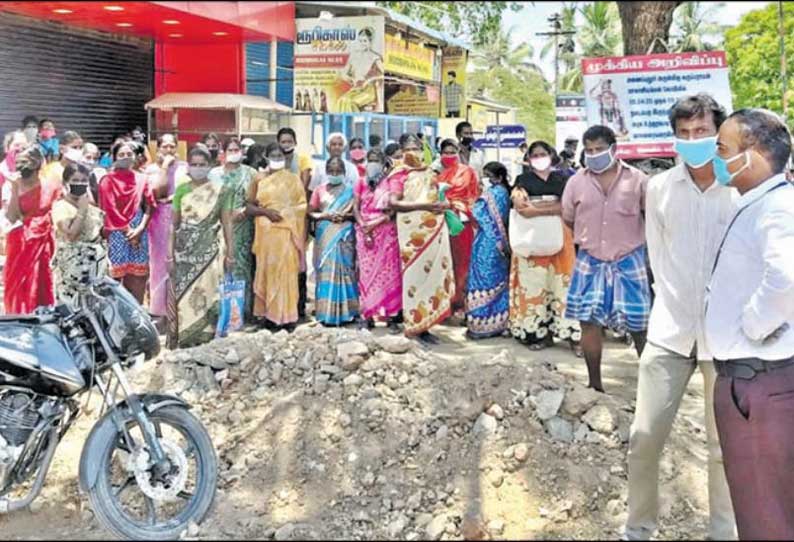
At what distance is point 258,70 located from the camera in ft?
43.8

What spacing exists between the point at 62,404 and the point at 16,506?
46 centimetres

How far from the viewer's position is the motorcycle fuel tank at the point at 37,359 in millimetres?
3252

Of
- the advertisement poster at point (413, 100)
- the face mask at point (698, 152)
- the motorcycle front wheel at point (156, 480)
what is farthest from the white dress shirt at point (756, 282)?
the advertisement poster at point (413, 100)

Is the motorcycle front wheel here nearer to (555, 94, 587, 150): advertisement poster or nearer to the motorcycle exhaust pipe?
the motorcycle exhaust pipe

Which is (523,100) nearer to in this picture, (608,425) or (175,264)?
(175,264)

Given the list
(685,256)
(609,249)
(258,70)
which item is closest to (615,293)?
(609,249)

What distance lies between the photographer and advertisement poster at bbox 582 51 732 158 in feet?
18.7

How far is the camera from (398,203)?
21.2ft

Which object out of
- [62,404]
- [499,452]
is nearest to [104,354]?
[62,404]

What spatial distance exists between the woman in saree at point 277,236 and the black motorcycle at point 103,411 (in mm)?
3162

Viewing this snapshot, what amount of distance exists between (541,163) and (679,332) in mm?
2960

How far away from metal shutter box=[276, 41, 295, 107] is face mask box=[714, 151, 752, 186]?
37.8ft

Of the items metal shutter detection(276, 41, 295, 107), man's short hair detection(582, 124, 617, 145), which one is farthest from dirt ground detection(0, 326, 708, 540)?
metal shutter detection(276, 41, 295, 107)

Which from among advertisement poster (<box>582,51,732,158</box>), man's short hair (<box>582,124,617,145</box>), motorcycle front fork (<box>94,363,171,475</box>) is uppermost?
advertisement poster (<box>582,51,732,158</box>)
